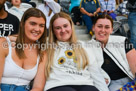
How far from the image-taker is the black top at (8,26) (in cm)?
229

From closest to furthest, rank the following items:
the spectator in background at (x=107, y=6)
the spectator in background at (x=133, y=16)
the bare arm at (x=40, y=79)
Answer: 1. the bare arm at (x=40, y=79)
2. the spectator in background at (x=133, y=16)
3. the spectator in background at (x=107, y=6)

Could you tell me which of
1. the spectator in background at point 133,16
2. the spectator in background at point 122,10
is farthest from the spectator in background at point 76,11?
the spectator in background at point 122,10

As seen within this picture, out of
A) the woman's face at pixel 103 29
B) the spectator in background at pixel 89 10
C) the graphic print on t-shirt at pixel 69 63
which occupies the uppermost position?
the spectator in background at pixel 89 10

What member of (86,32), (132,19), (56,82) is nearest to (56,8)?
(86,32)

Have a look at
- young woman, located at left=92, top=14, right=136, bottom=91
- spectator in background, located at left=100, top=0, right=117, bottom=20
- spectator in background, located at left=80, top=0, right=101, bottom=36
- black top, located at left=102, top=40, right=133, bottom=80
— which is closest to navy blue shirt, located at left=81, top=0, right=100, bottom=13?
spectator in background, located at left=80, top=0, right=101, bottom=36

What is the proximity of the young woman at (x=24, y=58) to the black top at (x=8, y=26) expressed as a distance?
21.7 inches

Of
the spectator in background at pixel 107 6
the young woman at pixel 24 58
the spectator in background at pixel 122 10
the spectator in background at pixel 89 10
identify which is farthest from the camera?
the spectator in background at pixel 122 10

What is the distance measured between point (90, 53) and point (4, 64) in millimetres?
943

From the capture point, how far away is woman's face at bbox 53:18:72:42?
205cm

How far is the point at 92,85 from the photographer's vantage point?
6.17 ft

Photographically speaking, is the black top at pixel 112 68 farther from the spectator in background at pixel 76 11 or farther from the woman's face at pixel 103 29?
the spectator in background at pixel 76 11

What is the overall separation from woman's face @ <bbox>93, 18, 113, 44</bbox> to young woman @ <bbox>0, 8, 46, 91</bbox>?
71 centimetres

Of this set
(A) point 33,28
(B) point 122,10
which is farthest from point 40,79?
(B) point 122,10

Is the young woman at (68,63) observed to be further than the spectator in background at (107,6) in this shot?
No
